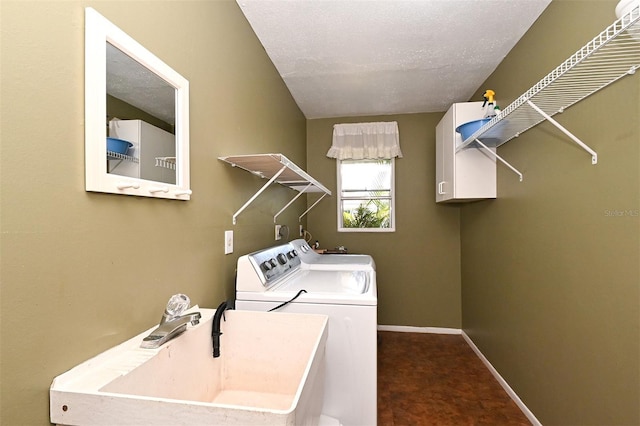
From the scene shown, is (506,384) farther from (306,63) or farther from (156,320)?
(306,63)

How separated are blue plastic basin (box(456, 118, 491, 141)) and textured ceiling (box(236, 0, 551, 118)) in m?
0.55

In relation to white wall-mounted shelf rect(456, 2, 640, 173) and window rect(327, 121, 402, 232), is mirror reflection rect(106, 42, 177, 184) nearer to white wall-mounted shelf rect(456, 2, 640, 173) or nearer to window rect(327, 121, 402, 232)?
white wall-mounted shelf rect(456, 2, 640, 173)

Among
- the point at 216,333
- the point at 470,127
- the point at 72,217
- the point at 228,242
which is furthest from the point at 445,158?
the point at 72,217

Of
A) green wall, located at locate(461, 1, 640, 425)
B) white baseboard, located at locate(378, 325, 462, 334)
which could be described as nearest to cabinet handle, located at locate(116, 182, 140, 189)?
green wall, located at locate(461, 1, 640, 425)

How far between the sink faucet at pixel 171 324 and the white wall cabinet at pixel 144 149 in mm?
435

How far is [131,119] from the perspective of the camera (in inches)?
36.7

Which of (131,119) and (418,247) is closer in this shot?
(131,119)

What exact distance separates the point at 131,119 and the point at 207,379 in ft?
3.08

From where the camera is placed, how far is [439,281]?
3385mm

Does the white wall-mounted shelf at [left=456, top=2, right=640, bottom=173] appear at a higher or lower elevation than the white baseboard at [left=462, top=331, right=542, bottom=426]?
higher

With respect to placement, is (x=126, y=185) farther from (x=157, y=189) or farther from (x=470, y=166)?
(x=470, y=166)

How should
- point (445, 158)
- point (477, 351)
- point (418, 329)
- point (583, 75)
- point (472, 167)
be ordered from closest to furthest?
1. point (583, 75)
2. point (472, 167)
3. point (445, 158)
4. point (477, 351)
5. point (418, 329)

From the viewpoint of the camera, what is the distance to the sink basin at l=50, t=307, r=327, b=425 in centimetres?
60

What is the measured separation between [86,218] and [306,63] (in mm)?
2037
